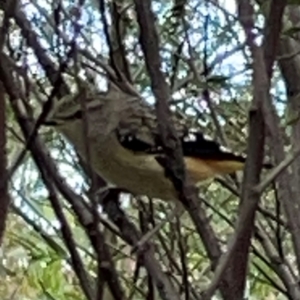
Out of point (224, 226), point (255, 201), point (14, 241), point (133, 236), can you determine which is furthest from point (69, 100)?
point (224, 226)

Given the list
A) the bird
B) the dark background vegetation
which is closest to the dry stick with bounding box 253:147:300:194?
the dark background vegetation

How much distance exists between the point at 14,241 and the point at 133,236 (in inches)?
Result: 26.9

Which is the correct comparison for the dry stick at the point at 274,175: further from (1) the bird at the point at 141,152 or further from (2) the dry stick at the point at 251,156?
(1) the bird at the point at 141,152

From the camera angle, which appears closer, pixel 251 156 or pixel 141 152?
pixel 251 156

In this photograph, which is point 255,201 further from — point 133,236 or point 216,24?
point 216,24

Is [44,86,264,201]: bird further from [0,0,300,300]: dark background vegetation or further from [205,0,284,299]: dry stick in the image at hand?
[205,0,284,299]: dry stick

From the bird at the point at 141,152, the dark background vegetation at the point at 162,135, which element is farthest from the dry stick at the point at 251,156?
the bird at the point at 141,152

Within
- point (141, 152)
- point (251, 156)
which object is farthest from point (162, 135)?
point (141, 152)

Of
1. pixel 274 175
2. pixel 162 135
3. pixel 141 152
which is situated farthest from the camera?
pixel 141 152

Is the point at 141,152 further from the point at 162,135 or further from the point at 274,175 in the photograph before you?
the point at 274,175

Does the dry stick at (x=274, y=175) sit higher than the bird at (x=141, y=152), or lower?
lower

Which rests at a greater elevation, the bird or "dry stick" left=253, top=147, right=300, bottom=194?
the bird

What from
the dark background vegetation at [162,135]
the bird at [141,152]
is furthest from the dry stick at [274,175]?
the bird at [141,152]

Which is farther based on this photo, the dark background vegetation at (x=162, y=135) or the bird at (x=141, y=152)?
the bird at (x=141, y=152)
